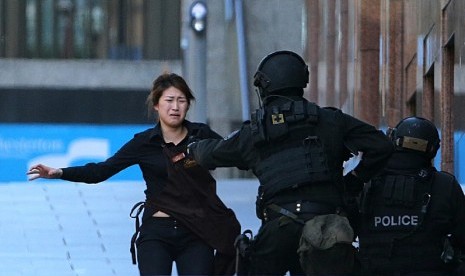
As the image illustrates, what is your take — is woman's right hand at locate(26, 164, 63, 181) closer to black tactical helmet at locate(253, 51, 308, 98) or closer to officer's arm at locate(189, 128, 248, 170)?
officer's arm at locate(189, 128, 248, 170)


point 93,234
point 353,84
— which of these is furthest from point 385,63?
point 93,234

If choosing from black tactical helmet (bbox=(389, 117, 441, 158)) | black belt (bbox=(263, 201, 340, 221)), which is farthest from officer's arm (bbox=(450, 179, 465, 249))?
black belt (bbox=(263, 201, 340, 221))

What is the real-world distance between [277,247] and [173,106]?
1.33 m

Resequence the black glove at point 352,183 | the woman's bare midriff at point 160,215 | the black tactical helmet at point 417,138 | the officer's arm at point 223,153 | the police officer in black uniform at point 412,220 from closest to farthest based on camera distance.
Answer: the officer's arm at point 223,153 < the black glove at point 352,183 < the woman's bare midriff at point 160,215 < the police officer in black uniform at point 412,220 < the black tactical helmet at point 417,138

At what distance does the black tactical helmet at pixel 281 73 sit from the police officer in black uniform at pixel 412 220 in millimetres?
1120

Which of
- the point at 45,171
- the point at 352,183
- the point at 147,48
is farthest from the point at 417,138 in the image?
the point at 147,48

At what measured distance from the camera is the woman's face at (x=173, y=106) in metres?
7.98

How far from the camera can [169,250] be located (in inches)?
308

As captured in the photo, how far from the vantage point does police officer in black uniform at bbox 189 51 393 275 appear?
7012mm

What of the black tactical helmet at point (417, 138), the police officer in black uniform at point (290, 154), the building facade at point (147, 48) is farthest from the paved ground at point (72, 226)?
Answer: the building facade at point (147, 48)

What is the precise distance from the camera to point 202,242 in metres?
7.84

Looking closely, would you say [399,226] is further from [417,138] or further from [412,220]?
[417,138]

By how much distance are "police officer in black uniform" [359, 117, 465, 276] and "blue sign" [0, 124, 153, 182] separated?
28.3 meters

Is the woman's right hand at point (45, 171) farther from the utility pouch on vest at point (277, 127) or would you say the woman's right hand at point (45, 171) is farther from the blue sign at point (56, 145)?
the blue sign at point (56, 145)
